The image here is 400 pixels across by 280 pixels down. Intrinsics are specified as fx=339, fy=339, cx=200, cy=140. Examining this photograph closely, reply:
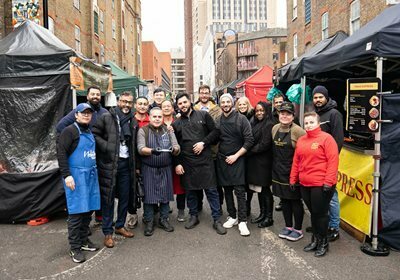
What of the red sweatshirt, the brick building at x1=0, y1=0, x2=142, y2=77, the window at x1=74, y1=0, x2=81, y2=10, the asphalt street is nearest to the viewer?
the asphalt street

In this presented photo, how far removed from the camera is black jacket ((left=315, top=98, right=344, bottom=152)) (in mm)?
4477

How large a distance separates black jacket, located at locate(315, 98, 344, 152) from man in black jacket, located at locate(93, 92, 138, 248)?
2.63 m

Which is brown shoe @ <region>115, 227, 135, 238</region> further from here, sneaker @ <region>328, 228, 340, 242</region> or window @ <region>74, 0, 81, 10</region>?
window @ <region>74, 0, 81, 10</region>

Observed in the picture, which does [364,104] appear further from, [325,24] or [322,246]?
[325,24]

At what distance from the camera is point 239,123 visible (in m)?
5.02

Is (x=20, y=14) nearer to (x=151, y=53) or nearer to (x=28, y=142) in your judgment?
(x=28, y=142)

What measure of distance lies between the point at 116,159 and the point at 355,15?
1433 centimetres

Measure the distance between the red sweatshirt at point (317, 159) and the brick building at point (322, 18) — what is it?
421 inches

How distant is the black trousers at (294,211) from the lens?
181 inches

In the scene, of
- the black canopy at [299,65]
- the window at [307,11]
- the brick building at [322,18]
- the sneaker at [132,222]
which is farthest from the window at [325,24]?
the sneaker at [132,222]

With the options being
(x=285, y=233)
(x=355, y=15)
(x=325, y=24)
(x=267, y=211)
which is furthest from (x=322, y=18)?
(x=285, y=233)

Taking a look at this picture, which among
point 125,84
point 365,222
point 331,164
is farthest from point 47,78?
point 125,84

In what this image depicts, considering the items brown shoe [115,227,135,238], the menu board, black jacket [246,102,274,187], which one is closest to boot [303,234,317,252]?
black jacket [246,102,274,187]

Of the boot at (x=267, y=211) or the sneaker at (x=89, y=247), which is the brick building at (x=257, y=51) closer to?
the boot at (x=267, y=211)
